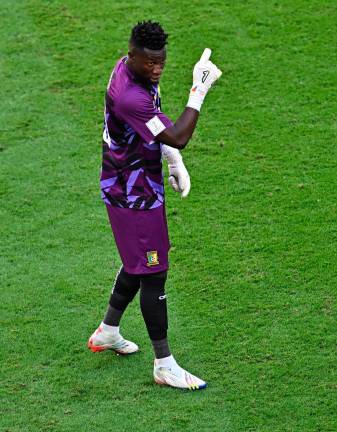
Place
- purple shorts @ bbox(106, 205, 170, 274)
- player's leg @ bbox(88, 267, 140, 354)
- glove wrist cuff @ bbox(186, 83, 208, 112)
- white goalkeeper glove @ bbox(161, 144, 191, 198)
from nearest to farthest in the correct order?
glove wrist cuff @ bbox(186, 83, 208, 112), purple shorts @ bbox(106, 205, 170, 274), white goalkeeper glove @ bbox(161, 144, 191, 198), player's leg @ bbox(88, 267, 140, 354)

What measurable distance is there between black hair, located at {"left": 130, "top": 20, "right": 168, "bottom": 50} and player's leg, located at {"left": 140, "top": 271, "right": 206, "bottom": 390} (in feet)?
4.35

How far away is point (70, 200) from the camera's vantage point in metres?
8.12

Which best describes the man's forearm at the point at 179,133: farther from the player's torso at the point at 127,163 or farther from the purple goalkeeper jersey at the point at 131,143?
the player's torso at the point at 127,163

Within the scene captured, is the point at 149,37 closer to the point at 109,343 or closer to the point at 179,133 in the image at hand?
the point at 179,133

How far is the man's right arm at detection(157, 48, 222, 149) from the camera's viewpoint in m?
5.59

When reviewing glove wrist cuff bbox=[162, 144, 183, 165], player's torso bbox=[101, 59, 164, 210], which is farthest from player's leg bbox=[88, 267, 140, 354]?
glove wrist cuff bbox=[162, 144, 183, 165]

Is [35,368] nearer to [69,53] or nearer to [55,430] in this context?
[55,430]

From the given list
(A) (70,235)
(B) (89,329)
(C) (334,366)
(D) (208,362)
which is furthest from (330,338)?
(A) (70,235)

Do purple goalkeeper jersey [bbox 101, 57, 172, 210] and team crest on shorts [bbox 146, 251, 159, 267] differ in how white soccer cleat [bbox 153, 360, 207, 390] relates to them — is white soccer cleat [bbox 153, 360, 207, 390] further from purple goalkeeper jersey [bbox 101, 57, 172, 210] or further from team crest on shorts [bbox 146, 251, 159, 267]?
purple goalkeeper jersey [bbox 101, 57, 172, 210]

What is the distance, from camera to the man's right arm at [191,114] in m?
5.59

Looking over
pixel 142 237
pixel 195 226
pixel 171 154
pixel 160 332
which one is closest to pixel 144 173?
pixel 171 154

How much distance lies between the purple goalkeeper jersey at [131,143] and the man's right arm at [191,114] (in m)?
0.05

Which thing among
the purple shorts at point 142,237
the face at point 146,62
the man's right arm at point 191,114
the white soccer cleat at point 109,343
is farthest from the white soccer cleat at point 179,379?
the face at point 146,62

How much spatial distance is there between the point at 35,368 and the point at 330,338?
1787 millimetres
